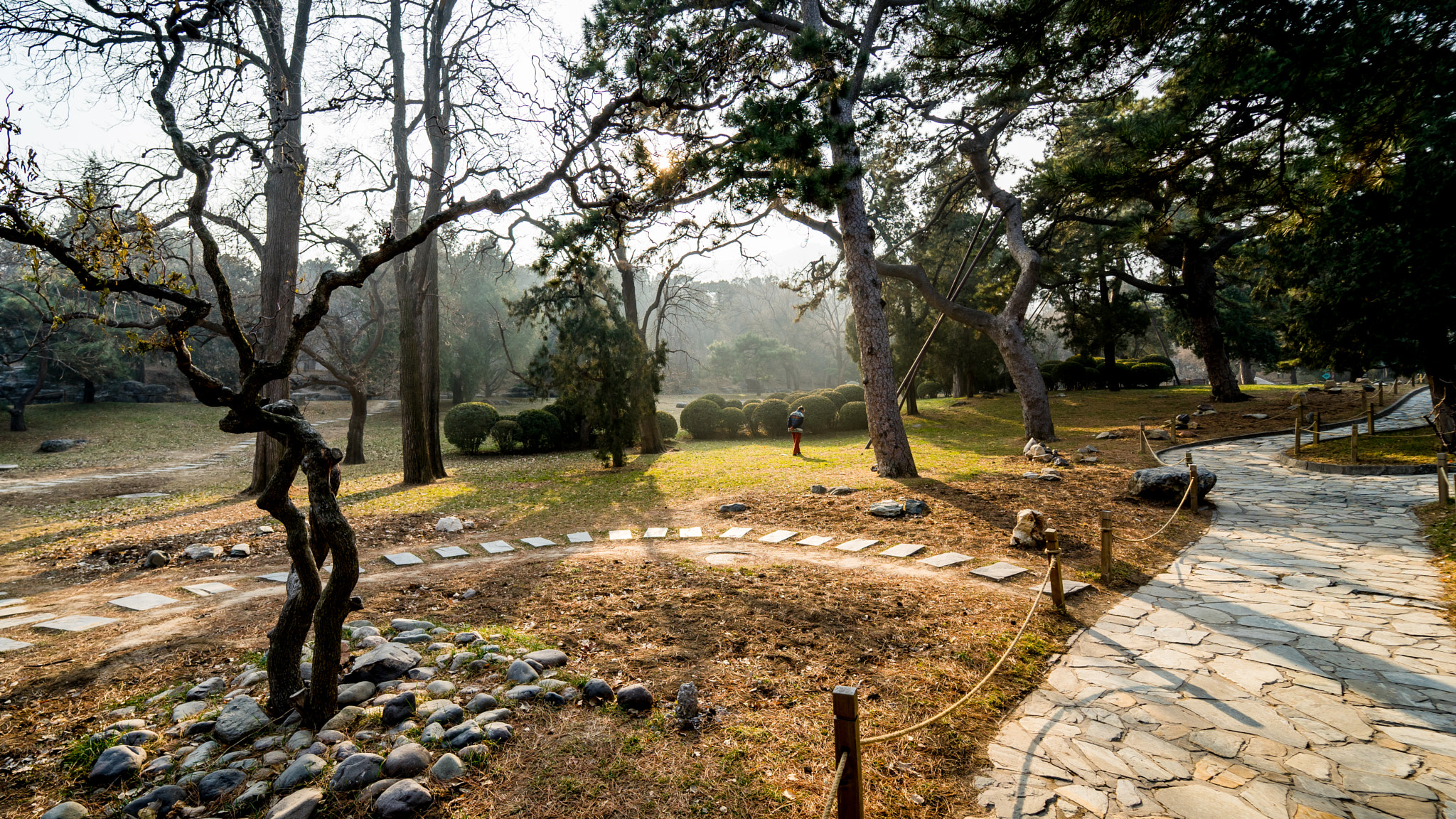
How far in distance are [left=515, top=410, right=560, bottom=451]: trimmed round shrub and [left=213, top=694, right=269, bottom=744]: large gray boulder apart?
14982mm

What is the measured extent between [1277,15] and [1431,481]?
8.25 meters

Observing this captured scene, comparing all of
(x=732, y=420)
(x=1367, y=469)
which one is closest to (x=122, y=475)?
(x=732, y=420)

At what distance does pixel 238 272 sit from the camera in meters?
30.0

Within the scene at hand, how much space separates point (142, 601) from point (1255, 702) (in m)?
8.34

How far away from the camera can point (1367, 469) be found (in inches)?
370

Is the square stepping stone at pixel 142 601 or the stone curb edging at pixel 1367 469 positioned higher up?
the stone curb edging at pixel 1367 469

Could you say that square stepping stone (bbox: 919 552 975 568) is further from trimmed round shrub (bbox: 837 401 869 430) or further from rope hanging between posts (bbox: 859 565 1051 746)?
trimmed round shrub (bbox: 837 401 869 430)

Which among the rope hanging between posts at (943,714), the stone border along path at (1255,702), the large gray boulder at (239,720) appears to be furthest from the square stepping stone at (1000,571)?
the large gray boulder at (239,720)

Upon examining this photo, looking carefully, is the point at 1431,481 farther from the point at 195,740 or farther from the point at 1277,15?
the point at 195,740

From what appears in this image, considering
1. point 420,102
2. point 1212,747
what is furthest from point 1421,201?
point 420,102

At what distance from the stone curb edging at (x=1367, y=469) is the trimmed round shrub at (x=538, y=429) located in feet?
56.0

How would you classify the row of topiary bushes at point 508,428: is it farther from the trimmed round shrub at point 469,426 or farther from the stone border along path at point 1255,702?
the stone border along path at point 1255,702

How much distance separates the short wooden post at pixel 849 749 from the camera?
211 centimetres

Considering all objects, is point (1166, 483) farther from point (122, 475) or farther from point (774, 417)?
point (122, 475)
